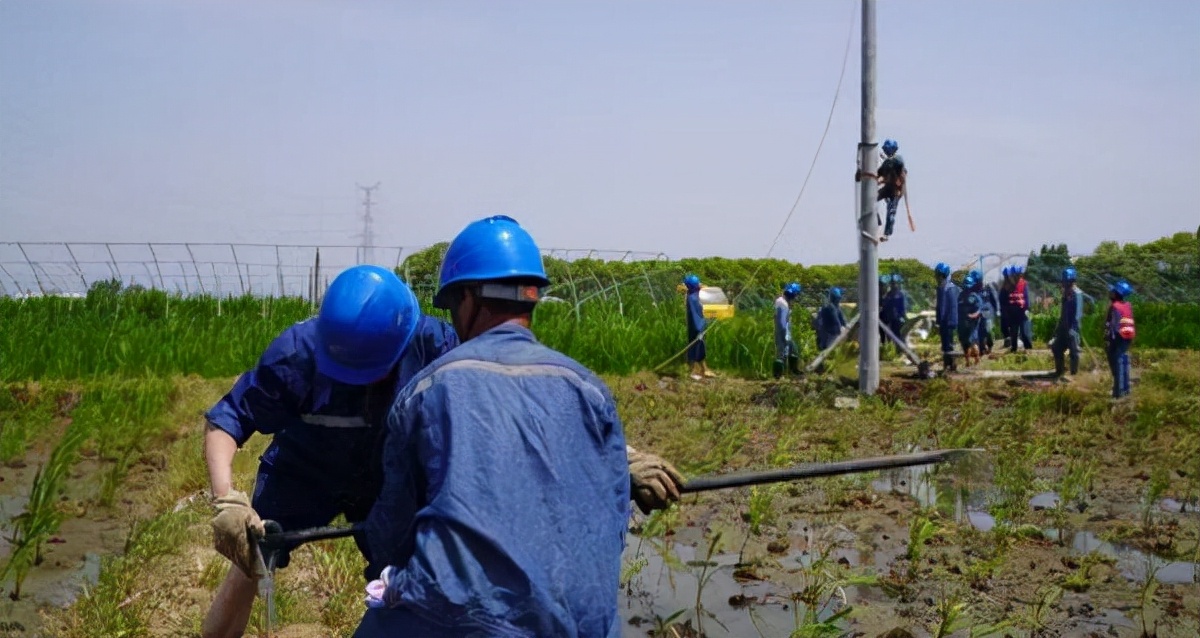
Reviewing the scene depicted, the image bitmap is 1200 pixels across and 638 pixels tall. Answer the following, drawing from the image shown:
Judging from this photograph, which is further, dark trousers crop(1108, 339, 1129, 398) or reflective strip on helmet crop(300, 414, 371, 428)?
dark trousers crop(1108, 339, 1129, 398)

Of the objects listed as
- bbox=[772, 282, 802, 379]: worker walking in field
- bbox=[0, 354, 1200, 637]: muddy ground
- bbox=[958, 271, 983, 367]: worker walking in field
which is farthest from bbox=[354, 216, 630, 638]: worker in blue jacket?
bbox=[958, 271, 983, 367]: worker walking in field

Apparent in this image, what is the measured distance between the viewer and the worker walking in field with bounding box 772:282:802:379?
1390 cm

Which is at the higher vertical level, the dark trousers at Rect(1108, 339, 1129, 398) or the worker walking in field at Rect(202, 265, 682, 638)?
the worker walking in field at Rect(202, 265, 682, 638)

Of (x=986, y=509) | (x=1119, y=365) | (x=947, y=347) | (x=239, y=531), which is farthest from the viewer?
(x=947, y=347)

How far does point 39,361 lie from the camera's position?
38.9ft

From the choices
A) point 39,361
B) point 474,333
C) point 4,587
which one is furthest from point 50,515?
point 39,361

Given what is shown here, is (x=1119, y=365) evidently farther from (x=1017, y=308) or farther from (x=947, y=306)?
(x=1017, y=308)

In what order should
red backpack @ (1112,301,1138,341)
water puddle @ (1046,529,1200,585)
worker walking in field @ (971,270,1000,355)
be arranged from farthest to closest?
worker walking in field @ (971,270,1000,355)
red backpack @ (1112,301,1138,341)
water puddle @ (1046,529,1200,585)

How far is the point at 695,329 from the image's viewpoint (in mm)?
14164

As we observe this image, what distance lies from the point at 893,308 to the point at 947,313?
859mm

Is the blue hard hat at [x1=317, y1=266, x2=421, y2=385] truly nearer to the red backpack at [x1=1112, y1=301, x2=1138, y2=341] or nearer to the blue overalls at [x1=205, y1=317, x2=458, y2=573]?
the blue overalls at [x1=205, y1=317, x2=458, y2=573]

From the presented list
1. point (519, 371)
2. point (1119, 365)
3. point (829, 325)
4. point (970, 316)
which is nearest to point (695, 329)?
point (829, 325)

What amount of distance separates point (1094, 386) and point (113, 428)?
9760 millimetres

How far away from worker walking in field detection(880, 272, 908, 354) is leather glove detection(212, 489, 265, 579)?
12897 millimetres
